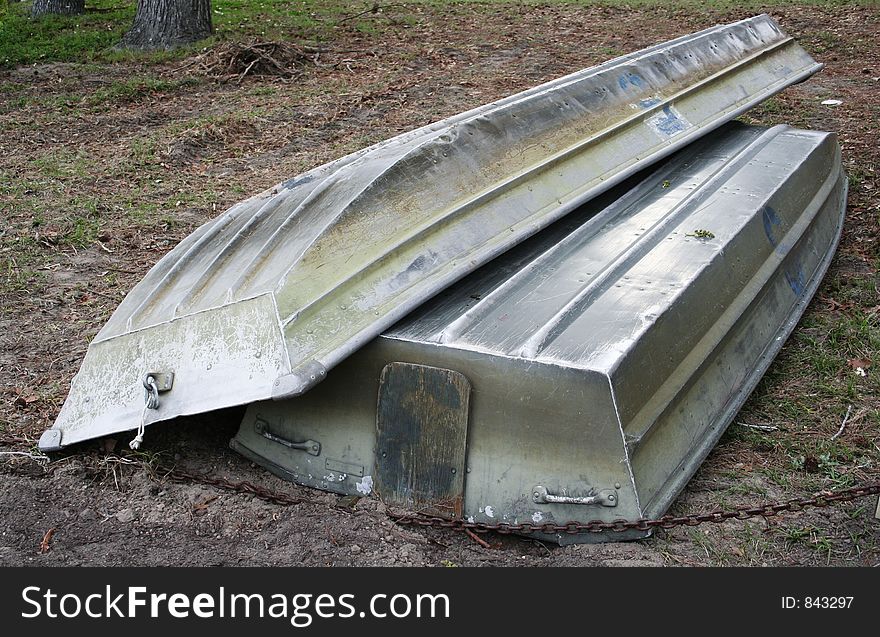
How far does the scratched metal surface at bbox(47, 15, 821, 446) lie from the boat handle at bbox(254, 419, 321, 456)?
377mm

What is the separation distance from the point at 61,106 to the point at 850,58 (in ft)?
27.5

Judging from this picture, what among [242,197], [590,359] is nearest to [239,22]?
[242,197]

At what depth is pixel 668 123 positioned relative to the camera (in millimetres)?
5352

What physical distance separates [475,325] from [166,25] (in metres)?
9.67

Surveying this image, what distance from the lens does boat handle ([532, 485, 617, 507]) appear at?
305 cm

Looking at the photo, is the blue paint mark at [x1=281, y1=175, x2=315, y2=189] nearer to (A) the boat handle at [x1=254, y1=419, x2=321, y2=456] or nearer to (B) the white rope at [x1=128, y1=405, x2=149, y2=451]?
(A) the boat handle at [x1=254, y1=419, x2=321, y2=456]

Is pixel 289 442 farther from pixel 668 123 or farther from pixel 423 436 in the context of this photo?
pixel 668 123

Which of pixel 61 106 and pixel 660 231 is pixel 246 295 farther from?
pixel 61 106

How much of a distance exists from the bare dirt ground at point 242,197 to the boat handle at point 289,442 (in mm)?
153

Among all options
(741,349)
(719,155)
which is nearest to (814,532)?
(741,349)

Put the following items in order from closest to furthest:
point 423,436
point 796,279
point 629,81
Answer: point 423,436, point 796,279, point 629,81

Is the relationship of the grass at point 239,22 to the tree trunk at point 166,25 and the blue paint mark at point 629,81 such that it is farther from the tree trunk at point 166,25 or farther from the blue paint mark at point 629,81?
the blue paint mark at point 629,81

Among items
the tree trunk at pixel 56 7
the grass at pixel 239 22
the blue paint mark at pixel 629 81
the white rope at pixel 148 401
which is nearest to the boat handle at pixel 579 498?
the white rope at pixel 148 401

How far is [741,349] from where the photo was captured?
4.04 metres
